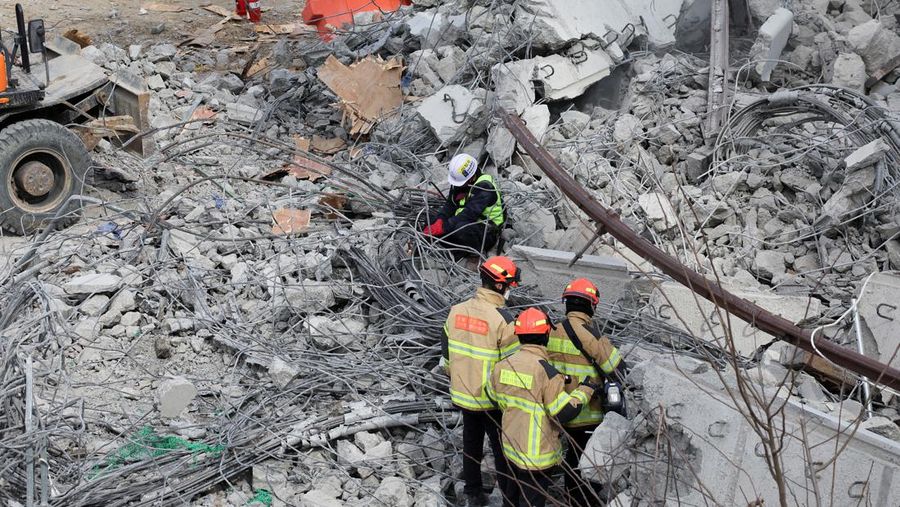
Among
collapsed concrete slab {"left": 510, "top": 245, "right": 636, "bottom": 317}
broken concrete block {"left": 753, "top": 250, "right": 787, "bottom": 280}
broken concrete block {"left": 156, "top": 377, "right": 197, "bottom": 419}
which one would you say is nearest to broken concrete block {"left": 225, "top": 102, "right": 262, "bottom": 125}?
collapsed concrete slab {"left": 510, "top": 245, "right": 636, "bottom": 317}

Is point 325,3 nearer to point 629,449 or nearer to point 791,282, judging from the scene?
point 791,282

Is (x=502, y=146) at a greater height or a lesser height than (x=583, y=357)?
lesser

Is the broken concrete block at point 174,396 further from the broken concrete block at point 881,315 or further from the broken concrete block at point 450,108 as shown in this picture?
the broken concrete block at point 881,315

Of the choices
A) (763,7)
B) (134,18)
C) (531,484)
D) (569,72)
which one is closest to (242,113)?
(569,72)

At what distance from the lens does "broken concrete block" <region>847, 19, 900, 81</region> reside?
9.76 meters

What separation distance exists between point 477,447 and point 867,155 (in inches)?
159

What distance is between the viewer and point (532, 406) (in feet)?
18.5

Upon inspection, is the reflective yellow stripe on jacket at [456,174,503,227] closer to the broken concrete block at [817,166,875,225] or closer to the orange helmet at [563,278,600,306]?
the orange helmet at [563,278,600,306]

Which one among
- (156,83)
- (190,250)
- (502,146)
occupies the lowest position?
(156,83)

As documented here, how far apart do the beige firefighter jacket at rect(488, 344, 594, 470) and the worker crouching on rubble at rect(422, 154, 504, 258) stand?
2592 millimetres

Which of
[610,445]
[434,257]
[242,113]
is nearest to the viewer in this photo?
[610,445]

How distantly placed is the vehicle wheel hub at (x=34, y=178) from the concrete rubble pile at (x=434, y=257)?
20.2 inches

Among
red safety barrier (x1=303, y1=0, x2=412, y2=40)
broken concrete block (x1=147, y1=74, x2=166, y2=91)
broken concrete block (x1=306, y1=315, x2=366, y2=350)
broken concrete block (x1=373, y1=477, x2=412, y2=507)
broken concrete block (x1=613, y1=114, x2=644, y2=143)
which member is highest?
broken concrete block (x1=613, y1=114, x2=644, y2=143)

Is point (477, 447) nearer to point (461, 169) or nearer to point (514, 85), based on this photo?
point (461, 169)
